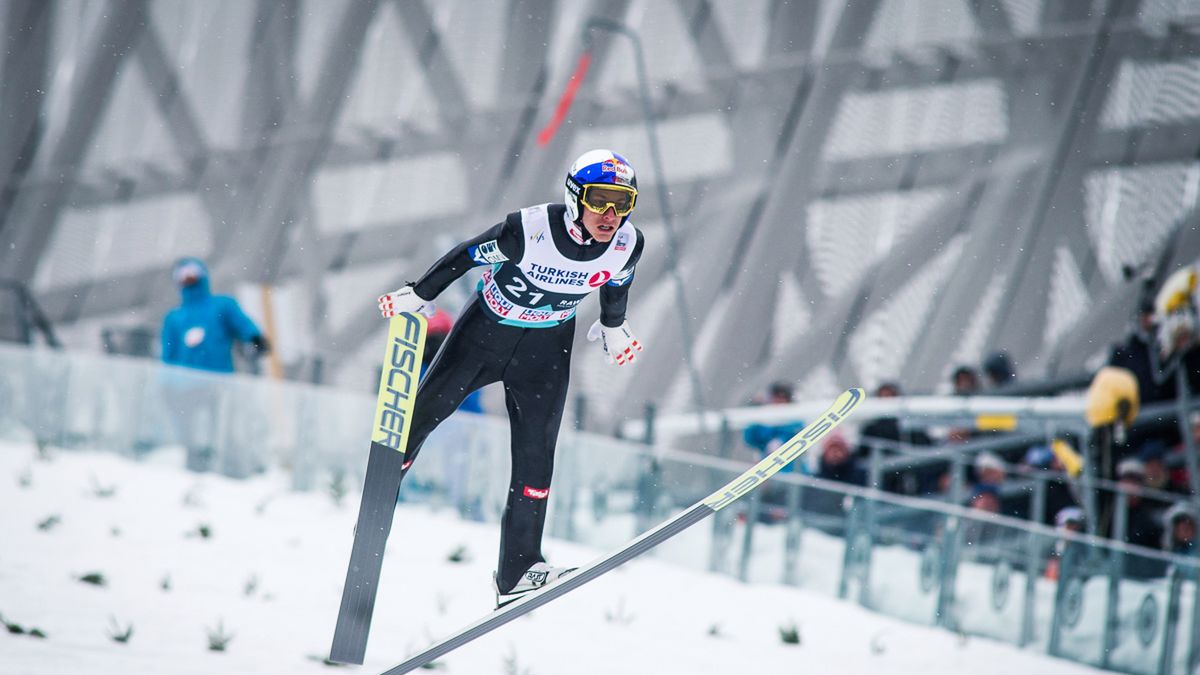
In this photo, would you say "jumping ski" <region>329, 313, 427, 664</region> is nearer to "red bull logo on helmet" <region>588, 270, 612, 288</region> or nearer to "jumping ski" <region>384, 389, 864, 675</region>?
"jumping ski" <region>384, 389, 864, 675</region>

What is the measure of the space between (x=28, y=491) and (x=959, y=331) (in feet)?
33.0

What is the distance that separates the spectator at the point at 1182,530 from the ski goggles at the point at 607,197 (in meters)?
4.83

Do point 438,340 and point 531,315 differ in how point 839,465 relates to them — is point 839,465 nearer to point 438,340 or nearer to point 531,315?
point 438,340

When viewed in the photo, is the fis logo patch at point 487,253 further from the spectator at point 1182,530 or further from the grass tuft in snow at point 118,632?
the spectator at point 1182,530

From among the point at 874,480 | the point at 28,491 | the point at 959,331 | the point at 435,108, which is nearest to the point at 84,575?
the point at 28,491

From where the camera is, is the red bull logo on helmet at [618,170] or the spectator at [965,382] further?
the spectator at [965,382]

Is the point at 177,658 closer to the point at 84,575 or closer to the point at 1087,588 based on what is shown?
the point at 84,575

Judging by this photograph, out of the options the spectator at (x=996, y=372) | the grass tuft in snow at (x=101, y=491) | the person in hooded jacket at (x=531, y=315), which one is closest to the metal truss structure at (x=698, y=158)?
the grass tuft in snow at (x=101, y=491)

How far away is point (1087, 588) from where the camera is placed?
777 centimetres

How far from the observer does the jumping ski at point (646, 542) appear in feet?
16.5

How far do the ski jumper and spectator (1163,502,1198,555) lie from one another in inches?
177

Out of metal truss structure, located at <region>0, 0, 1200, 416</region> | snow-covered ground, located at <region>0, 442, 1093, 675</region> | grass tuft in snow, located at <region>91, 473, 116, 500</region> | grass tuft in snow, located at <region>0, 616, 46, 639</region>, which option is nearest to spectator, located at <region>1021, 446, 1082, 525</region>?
snow-covered ground, located at <region>0, 442, 1093, 675</region>

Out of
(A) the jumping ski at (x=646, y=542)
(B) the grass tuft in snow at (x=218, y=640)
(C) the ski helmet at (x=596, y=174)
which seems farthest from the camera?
(B) the grass tuft in snow at (x=218, y=640)

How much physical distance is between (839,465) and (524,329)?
467 cm
